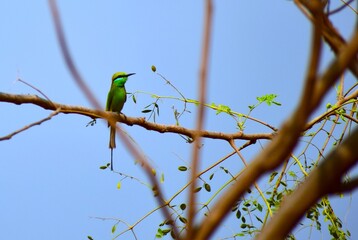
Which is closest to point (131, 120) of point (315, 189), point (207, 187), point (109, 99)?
point (207, 187)

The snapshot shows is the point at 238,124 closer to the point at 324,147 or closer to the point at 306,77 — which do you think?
the point at 324,147

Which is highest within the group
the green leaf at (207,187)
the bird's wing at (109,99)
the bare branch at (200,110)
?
the bird's wing at (109,99)

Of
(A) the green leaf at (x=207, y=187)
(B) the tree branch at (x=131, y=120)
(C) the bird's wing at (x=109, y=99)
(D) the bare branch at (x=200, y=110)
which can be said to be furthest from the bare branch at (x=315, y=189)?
(C) the bird's wing at (x=109, y=99)

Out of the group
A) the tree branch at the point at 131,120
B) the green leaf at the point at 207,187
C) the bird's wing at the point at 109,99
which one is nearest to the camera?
the tree branch at the point at 131,120

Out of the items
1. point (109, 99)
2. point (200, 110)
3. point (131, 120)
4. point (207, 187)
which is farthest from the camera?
point (109, 99)

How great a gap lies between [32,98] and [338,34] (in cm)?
100

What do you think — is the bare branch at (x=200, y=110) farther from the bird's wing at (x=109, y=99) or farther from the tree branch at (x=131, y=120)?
the bird's wing at (x=109, y=99)

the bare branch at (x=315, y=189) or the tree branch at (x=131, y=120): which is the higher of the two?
the tree branch at (x=131, y=120)

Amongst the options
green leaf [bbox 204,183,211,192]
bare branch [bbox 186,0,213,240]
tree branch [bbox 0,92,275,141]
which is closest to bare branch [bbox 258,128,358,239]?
bare branch [bbox 186,0,213,240]

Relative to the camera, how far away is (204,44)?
282 mm

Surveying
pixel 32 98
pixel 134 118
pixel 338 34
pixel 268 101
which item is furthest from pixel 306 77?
pixel 268 101

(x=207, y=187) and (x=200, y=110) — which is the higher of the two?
(x=207, y=187)

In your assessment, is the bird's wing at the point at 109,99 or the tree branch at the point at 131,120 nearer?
the tree branch at the point at 131,120

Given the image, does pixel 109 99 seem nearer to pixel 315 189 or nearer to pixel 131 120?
pixel 131 120
